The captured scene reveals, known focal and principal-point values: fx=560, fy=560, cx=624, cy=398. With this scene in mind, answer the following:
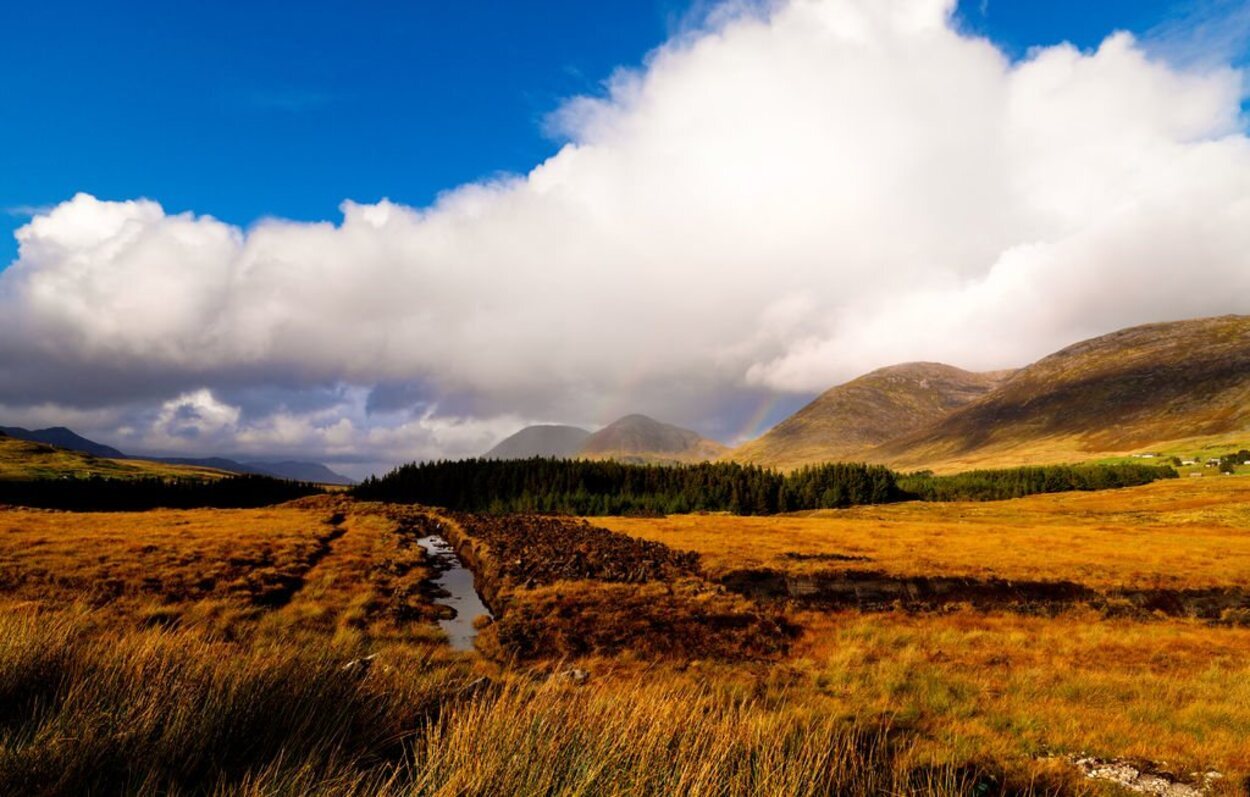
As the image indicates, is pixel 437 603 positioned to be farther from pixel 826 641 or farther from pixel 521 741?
pixel 521 741

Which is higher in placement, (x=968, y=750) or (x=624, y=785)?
(x=624, y=785)

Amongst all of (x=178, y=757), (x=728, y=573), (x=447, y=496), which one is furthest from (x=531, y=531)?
(x=447, y=496)

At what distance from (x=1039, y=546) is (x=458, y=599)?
46126 millimetres

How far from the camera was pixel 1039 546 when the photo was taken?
46094 mm

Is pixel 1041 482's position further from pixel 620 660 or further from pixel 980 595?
pixel 620 660

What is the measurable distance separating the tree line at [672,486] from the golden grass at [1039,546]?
4281cm

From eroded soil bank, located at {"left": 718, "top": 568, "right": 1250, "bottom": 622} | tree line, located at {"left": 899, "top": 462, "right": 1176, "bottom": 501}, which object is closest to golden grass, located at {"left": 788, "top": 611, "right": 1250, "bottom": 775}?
eroded soil bank, located at {"left": 718, "top": 568, "right": 1250, "bottom": 622}

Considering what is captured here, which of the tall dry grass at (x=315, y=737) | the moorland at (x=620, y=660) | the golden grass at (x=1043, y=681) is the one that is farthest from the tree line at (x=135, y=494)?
the tall dry grass at (x=315, y=737)

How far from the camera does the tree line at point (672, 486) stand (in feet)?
365

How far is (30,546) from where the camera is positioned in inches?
1215

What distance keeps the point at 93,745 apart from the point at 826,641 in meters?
20.9

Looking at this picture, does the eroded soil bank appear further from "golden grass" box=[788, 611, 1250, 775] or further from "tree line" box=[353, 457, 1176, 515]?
"tree line" box=[353, 457, 1176, 515]

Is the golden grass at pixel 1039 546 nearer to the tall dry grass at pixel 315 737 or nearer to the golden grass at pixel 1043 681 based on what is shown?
the golden grass at pixel 1043 681

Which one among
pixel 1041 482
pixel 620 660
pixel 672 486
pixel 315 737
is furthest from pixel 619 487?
pixel 315 737
